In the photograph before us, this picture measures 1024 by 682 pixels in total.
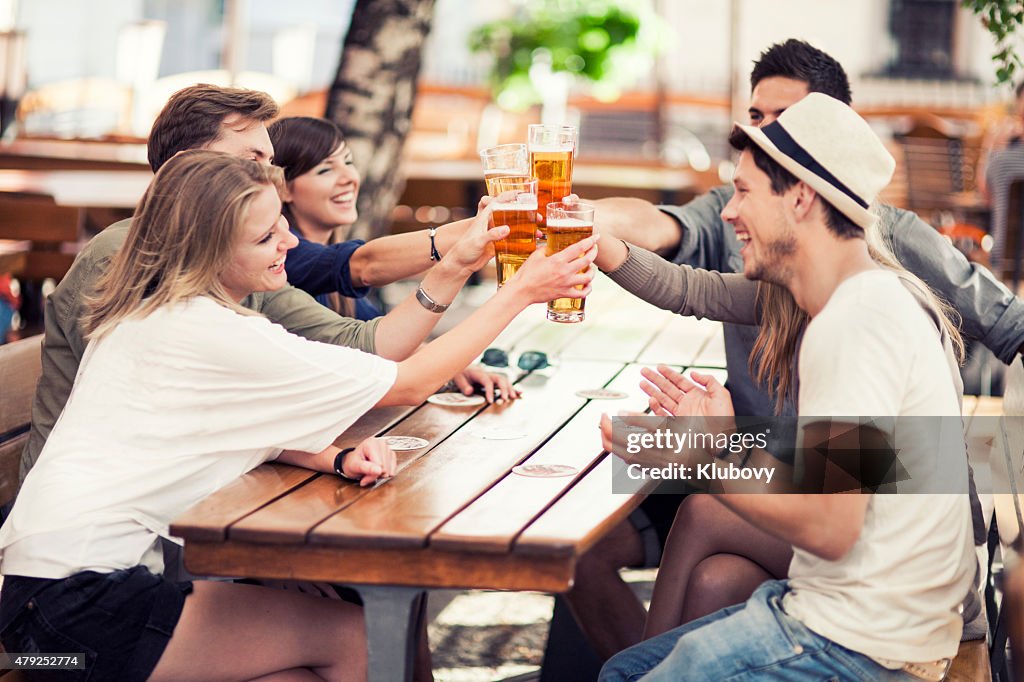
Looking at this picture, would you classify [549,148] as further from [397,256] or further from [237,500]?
[237,500]

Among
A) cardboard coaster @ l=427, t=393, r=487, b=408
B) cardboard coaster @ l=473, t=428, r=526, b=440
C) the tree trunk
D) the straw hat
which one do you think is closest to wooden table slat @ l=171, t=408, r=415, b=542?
cardboard coaster @ l=473, t=428, r=526, b=440

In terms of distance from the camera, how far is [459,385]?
2723 mm

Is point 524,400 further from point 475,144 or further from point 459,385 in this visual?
point 475,144

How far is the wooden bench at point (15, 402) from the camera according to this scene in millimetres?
2438

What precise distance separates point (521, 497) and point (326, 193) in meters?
1.50

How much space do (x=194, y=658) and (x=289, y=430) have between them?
0.38m

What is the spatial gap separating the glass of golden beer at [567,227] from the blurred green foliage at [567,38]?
8.13 metres

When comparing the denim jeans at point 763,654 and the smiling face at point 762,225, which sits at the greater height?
the smiling face at point 762,225

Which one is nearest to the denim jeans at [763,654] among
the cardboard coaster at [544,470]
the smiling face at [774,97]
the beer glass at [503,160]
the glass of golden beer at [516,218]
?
the cardboard coaster at [544,470]

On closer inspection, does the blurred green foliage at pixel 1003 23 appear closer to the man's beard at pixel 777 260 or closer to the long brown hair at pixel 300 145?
the man's beard at pixel 777 260

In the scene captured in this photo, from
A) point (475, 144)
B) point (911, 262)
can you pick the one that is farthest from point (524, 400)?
point (475, 144)

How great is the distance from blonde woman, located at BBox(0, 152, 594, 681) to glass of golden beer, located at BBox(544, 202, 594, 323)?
0.36 metres

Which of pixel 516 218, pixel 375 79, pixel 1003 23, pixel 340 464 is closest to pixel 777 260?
pixel 516 218

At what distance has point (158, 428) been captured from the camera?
1.93m
